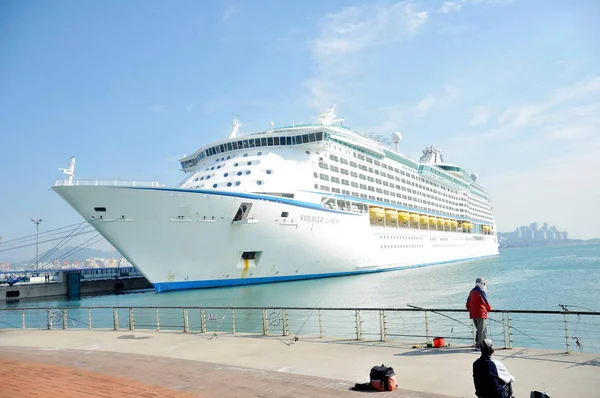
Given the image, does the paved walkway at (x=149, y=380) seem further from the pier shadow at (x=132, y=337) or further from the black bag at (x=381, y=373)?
the pier shadow at (x=132, y=337)

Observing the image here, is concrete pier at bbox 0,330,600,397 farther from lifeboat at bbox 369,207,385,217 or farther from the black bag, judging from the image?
lifeboat at bbox 369,207,385,217

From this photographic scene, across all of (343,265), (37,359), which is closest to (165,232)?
(343,265)

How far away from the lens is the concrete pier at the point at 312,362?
637 cm

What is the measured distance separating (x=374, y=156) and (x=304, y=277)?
18815 millimetres

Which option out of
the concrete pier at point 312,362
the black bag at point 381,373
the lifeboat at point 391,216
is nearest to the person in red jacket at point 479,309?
the concrete pier at point 312,362

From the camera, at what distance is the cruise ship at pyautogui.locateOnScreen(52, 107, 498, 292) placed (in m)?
29.2

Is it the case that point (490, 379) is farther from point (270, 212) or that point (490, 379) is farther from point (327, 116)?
point (327, 116)

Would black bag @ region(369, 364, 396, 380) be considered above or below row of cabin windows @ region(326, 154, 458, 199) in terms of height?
below

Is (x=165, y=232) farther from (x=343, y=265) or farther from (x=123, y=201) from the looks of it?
(x=343, y=265)

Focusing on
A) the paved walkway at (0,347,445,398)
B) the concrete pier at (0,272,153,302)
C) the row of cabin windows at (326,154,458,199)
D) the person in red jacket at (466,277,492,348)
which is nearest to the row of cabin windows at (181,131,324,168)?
the row of cabin windows at (326,154,458,199)

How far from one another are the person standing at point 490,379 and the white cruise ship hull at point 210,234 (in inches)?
1025

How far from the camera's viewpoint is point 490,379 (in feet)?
15.6

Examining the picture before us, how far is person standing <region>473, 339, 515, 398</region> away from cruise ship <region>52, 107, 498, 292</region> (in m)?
26.1

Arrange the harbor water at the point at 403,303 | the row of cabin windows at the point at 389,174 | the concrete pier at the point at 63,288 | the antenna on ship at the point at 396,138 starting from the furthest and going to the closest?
the antenna on ship at the point at 396,138 < the concrete pier at the point at 63,288 < the row of cabin windows at the point at 389,174 < the harbor water at the point at 403,303
